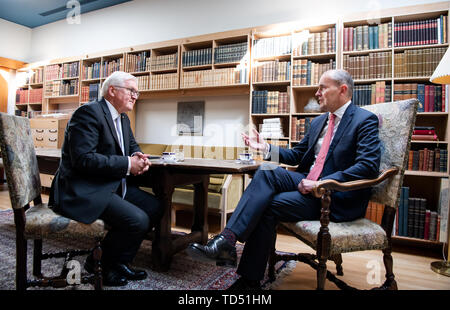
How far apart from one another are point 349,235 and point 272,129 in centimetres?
→ 213

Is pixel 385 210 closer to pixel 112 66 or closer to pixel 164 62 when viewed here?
pixel 164 62

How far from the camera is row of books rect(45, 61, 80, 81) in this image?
5.12 meters

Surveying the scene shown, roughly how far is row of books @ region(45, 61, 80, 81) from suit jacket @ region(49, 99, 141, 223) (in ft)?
13.2

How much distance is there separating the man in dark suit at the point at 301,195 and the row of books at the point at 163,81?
2.70 meters

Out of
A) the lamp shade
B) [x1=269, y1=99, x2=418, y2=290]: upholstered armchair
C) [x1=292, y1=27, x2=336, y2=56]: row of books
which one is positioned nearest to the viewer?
[x1=269, y1=99, x2=418, y2=290]: upholstered armchair

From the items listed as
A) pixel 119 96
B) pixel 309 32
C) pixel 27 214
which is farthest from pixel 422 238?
pixel 27 214

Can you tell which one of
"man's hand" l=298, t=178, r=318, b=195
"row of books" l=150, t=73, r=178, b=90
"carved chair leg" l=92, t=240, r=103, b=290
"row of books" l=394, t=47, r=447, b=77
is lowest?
"carved chair leg" l=92, t=240, r=103, b=290

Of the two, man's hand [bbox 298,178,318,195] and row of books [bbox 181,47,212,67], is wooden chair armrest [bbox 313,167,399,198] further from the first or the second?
row of books [bbox 181,47,212,67]

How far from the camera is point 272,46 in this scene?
11.3 ft

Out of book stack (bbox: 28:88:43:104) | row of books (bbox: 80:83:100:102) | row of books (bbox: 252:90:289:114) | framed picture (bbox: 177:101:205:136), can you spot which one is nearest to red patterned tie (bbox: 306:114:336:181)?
row of books (bbox: 252:90:289:114)

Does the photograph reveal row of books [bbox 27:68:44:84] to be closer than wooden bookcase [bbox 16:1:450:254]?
No

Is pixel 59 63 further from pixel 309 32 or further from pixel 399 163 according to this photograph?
pixel 399 163

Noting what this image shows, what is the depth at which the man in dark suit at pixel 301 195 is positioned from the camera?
1542 mm

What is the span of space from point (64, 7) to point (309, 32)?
4.49m
